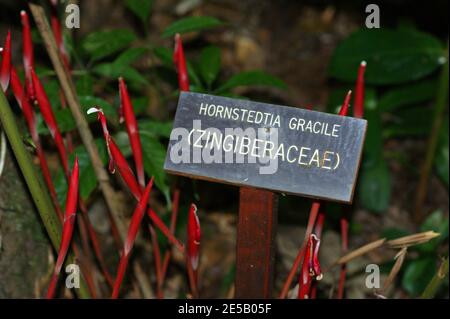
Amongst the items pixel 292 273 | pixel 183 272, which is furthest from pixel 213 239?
pixel 292 273

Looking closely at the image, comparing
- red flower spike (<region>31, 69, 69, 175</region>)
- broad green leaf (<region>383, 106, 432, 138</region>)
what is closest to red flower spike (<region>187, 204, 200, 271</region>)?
red flower spike (<region>31, 69, 69, 175</region>)

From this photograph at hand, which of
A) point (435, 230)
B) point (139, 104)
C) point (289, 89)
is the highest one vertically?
point (289, 89)

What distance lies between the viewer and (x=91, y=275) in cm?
162

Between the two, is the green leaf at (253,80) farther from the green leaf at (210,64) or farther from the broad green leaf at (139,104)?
the broad green leaf at (139,104)

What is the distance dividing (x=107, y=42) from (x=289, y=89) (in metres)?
0.76

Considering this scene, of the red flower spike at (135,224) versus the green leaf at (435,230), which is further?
the green leaf at (435,230)

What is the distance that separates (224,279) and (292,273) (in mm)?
457

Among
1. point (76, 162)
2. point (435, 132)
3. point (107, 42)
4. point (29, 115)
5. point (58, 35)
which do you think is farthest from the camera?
point (435, 132)

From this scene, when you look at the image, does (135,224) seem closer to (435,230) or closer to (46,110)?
(46,110)

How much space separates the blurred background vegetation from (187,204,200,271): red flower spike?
14cm

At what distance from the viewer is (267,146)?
132 centimetres

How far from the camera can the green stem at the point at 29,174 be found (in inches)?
48.4

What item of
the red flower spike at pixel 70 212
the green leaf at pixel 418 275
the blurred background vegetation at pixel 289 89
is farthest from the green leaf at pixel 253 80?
the green leaf at pixel 418 275

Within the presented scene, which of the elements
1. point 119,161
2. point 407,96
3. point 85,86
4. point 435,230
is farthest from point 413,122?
point 119,161
